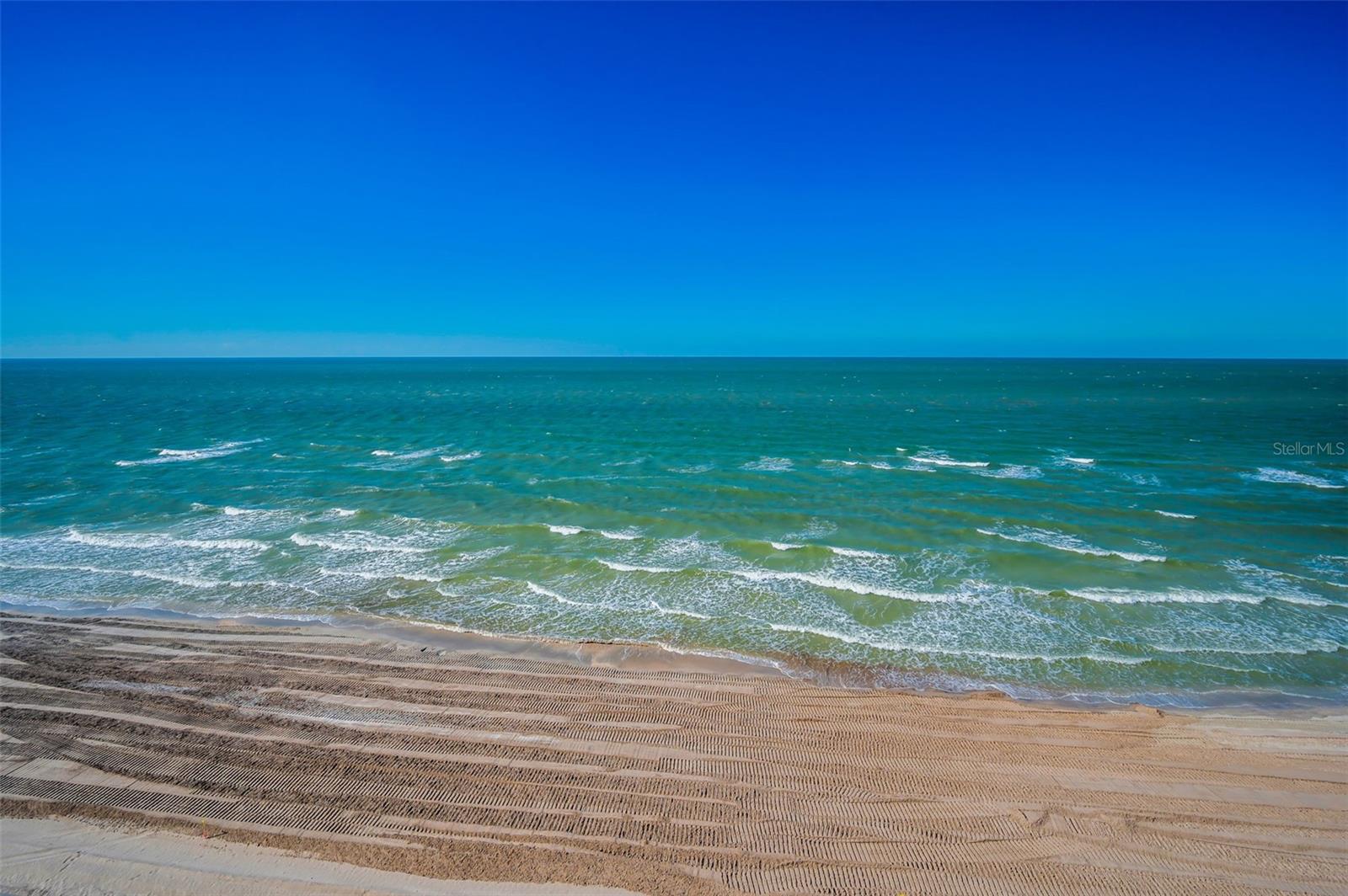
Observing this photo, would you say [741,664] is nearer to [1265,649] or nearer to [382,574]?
[382,574]

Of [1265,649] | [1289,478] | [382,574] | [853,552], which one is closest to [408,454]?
[382,574]

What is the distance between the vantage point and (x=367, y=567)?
688 inches

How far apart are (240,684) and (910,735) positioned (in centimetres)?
1165

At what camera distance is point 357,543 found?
19.5 metres

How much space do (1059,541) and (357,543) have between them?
73.7 feet

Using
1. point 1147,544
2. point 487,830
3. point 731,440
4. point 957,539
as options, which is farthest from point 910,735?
point 731,440

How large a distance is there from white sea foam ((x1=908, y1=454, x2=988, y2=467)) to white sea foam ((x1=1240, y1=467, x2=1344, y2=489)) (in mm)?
10873

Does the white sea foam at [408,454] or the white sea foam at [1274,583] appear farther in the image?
the white sea foam at [408,454]

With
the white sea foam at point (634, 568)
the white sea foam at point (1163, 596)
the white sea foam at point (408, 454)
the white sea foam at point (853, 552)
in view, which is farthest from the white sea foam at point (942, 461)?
the white sea foam at point (408, 454)

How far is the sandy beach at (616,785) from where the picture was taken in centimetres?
705

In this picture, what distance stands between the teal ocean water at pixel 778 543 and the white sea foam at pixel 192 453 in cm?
33

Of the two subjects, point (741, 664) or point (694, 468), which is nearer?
point (741, 664)

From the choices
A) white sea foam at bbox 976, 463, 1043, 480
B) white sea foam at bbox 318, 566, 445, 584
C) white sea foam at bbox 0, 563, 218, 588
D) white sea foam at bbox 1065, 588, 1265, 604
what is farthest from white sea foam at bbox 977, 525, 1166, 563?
white sea foam at bbox 0, 563, 218, 588

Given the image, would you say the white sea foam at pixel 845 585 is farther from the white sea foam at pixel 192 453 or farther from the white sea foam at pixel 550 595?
the white sea foam at pixel 192 453
